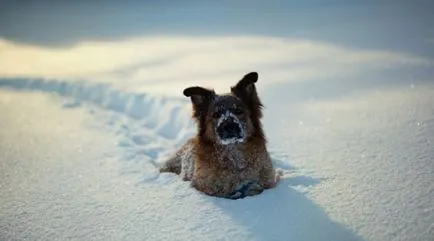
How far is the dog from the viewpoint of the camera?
5387mm

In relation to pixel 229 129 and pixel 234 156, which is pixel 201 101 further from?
pixel 234 156

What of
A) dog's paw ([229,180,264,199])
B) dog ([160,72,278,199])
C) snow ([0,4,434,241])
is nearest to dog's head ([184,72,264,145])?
dog ([160,72,278,199])

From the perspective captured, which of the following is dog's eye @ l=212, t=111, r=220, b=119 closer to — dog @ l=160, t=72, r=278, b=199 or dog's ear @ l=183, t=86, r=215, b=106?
dog @ l=160, t=72, r=278, b=199

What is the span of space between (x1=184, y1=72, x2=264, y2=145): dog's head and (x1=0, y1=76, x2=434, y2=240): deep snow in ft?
2.51

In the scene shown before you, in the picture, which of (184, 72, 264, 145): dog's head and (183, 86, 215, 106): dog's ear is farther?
(183, 86, 215, 106): dog's ear

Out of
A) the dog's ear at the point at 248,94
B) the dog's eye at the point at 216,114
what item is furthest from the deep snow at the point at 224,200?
the dog's eye at the point at 216,114

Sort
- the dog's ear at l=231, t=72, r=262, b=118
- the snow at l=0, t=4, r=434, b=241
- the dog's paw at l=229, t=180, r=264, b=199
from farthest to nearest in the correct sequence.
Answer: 1. the dog's ear at l=231, t=72, r=262, b=118
2. the dog's paw at l=229, t=180, r=264, b=199
3. the snow at l=0, t=4, r=434, b=241

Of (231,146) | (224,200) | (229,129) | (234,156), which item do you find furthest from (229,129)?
(224,200)

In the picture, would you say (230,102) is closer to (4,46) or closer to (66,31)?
(4,46)

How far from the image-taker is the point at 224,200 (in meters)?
5.11

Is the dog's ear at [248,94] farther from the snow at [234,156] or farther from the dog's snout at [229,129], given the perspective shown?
the snow at [234,156]

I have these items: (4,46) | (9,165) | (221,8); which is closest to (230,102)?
(9,165)

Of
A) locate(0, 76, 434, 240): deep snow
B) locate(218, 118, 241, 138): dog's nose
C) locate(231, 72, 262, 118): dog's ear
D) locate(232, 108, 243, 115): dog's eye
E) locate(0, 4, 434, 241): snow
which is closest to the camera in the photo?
locate(0, 76, 434, 240): deep snow

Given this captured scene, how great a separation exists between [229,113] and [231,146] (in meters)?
0.43
